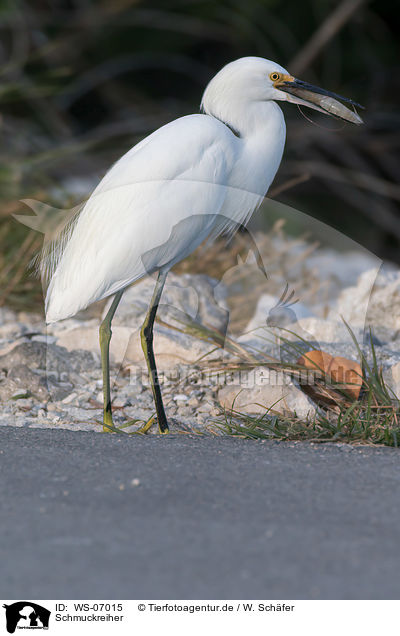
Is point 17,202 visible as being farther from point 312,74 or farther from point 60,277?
point 312,74

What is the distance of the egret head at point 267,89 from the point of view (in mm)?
2682

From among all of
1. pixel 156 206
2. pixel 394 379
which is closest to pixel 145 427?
pixel 156 206

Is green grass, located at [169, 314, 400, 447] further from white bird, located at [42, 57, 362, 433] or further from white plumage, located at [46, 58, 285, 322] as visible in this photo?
white plumage, located at [46, 58, 285, 322]

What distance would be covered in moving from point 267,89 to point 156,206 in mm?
530

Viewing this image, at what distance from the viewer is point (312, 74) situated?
8.59 meters

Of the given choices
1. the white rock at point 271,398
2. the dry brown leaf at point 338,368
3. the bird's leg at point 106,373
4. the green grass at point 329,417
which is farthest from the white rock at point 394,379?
the bird's leg at point 106,373

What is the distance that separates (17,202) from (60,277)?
6.94 feet

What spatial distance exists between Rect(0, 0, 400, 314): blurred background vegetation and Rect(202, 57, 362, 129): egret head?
184 inches

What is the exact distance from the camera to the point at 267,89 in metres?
2.69

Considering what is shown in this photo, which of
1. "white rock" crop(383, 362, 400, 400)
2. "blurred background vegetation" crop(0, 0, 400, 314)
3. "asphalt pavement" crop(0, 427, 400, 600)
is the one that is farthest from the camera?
"blurred background vegetation" crop(0, 0, 400, 314)

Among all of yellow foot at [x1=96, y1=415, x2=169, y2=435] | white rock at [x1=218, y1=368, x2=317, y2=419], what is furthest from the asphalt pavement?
white rock at [x1=218, y1=368, x2=317, y2=419]

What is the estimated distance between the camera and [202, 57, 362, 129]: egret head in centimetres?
268
